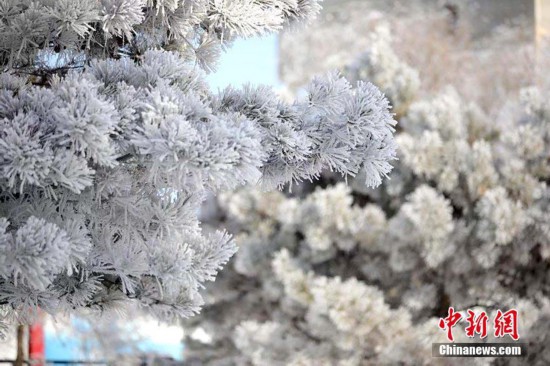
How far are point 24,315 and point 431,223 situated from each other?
7.75ft

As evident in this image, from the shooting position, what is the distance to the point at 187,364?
445 centimetres

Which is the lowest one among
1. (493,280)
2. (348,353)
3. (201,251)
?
(201,251)

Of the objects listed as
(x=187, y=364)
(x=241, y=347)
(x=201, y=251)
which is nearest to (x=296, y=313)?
(x=241, y=347)

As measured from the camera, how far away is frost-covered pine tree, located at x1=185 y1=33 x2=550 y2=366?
3344 millimetres

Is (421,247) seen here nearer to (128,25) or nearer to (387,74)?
(387,74)

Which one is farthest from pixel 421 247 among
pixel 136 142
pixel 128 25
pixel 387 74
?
pixel 136 142

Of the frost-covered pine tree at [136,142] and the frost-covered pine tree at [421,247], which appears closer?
the frost-covered pine tree at [136,142]

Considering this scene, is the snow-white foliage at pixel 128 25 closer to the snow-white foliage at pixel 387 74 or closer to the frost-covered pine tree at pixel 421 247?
the frost-covered pine tree at pixel 421 247

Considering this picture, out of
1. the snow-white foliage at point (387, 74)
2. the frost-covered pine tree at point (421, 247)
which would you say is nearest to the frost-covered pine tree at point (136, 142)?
the frost-covered pine tree at point (421, 247)

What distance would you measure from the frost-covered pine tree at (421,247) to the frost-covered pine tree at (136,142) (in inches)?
86.0

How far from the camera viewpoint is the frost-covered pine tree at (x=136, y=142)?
0.92 metres

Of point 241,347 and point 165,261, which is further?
point 241,347

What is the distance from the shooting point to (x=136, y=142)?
902 millimetres

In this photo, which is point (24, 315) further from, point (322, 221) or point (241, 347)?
point (241, 347)
